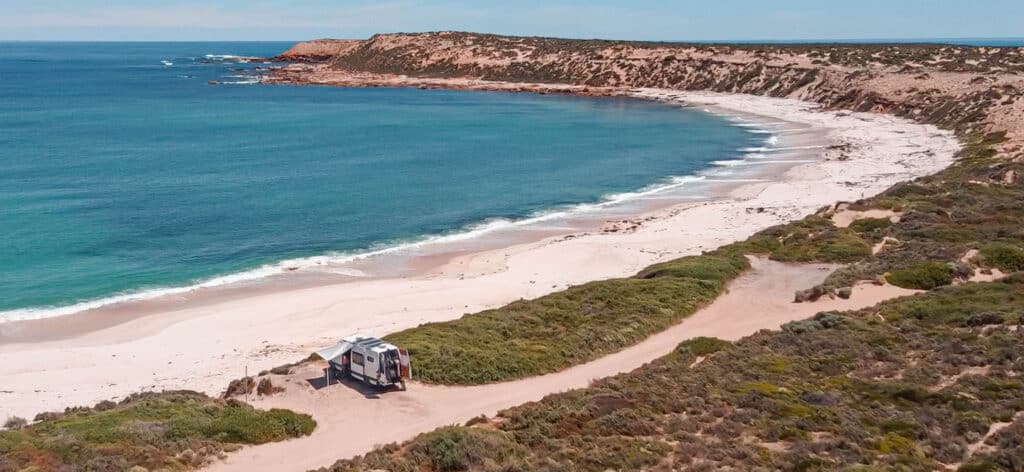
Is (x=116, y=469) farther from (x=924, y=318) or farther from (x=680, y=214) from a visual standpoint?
(x=680, y=214)

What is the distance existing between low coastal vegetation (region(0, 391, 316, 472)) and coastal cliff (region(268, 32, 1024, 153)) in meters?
52.5

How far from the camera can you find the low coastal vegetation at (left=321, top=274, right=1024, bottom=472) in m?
15.4

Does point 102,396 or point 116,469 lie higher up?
point 116,469

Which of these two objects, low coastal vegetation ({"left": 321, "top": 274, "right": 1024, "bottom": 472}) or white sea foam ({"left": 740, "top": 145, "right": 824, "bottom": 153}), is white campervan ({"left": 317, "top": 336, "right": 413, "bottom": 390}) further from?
white sea foam ({"left": 740, "top": 145, "right": 824, "bottom": 153})

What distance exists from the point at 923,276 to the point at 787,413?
48.8 feet

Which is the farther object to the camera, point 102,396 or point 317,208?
point 317,208

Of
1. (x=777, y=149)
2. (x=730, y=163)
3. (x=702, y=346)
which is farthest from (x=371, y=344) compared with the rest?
(x=777, y=149)

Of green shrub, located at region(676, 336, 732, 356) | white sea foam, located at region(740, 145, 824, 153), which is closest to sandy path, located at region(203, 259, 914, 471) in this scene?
green shrub, located at region(676, 336, 732, 356)

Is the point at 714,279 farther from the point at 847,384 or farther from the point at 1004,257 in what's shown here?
the point at 847,384

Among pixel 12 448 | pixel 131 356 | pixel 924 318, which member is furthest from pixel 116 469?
pixel 924 318

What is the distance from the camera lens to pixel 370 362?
2075cm

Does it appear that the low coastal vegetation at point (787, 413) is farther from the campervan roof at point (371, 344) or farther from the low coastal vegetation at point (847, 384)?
the campervan roof at point (371, 344)

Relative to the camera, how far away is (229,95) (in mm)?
121875

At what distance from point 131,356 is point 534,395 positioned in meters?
14.5
